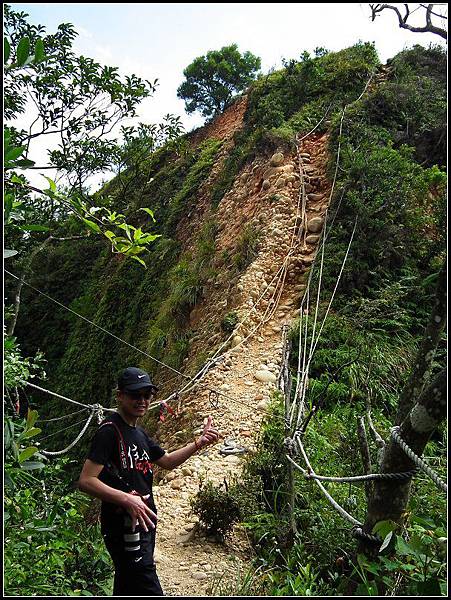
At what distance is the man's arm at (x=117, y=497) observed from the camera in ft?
5.95

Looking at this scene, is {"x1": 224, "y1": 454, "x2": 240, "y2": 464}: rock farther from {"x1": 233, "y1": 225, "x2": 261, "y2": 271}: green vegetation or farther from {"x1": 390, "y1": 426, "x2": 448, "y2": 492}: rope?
{"x1": 233, "y1": 225, "x2": 261, "y2": 271}: green vegetation

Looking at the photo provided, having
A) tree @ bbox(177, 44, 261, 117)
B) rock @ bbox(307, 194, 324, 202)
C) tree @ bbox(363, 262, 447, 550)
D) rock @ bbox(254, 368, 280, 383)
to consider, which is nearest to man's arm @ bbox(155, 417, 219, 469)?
tree @ bbox(363, 262, 447, 550)

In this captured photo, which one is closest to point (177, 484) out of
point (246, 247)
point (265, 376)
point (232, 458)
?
point (232, 458)

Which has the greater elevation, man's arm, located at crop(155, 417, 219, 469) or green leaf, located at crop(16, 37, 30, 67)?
green leaf, located at crop(16, 37, 30, 67)

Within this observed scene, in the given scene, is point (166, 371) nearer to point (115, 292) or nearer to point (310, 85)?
point (115, 292)

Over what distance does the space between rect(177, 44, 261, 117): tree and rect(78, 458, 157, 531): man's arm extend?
16.1 meters

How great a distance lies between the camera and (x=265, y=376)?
18.1ft

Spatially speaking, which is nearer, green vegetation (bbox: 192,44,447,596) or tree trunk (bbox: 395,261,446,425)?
tree trunk (bbox: 395,261,446,425)

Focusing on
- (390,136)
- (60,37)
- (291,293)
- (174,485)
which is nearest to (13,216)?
(174,485)

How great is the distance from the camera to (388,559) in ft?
6.49

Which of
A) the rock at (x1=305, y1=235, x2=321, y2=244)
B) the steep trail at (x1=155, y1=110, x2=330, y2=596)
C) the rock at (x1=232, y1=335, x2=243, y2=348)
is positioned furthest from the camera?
the rock at (x1=305, y1=235, x2=321, y2=244)

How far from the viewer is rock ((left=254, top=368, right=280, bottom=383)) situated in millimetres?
5477

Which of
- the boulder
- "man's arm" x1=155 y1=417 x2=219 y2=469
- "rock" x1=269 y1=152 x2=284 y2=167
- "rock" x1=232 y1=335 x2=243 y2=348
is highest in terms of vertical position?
"rock" x1=269 y1=152 x2=284 y2=167

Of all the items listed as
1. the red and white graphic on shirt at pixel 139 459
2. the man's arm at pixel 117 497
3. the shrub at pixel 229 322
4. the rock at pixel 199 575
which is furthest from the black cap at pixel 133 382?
the shrub at pixel 229 322
